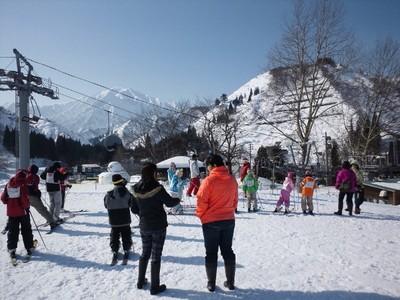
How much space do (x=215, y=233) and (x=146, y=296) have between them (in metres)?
1.36

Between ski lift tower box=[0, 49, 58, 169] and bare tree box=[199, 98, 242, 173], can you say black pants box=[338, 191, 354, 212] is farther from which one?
bare tree box=[199, 98, 242, 173]

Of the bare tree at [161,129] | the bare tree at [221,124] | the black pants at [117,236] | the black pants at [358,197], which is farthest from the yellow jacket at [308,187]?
the bare tree at [161,129]

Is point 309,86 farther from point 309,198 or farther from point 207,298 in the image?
point 207,298

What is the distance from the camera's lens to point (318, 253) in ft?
19.7

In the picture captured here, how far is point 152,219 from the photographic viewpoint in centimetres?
435

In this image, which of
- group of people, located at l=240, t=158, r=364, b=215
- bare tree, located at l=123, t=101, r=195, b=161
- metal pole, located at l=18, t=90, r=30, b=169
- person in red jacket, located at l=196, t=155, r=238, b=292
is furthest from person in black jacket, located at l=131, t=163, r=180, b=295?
bare tree, located at l=123, t=101, r=195, b=161

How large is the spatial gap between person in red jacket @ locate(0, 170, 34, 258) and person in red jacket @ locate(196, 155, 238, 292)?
163 inches

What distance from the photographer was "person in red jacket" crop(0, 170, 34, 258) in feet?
19.5

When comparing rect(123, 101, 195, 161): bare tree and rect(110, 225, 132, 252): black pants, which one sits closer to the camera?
rect(110, 225, 132, 252): black pants

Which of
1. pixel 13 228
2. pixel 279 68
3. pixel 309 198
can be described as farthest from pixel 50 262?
pixel 279 68

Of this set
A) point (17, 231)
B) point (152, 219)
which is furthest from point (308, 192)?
point (17, 231)

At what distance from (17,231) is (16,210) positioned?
435 millimetres

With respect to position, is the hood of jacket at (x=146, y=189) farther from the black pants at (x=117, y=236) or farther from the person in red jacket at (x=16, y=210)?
the person in red jacket at (x=16, y=210)

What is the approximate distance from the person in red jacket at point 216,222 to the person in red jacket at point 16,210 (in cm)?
414
